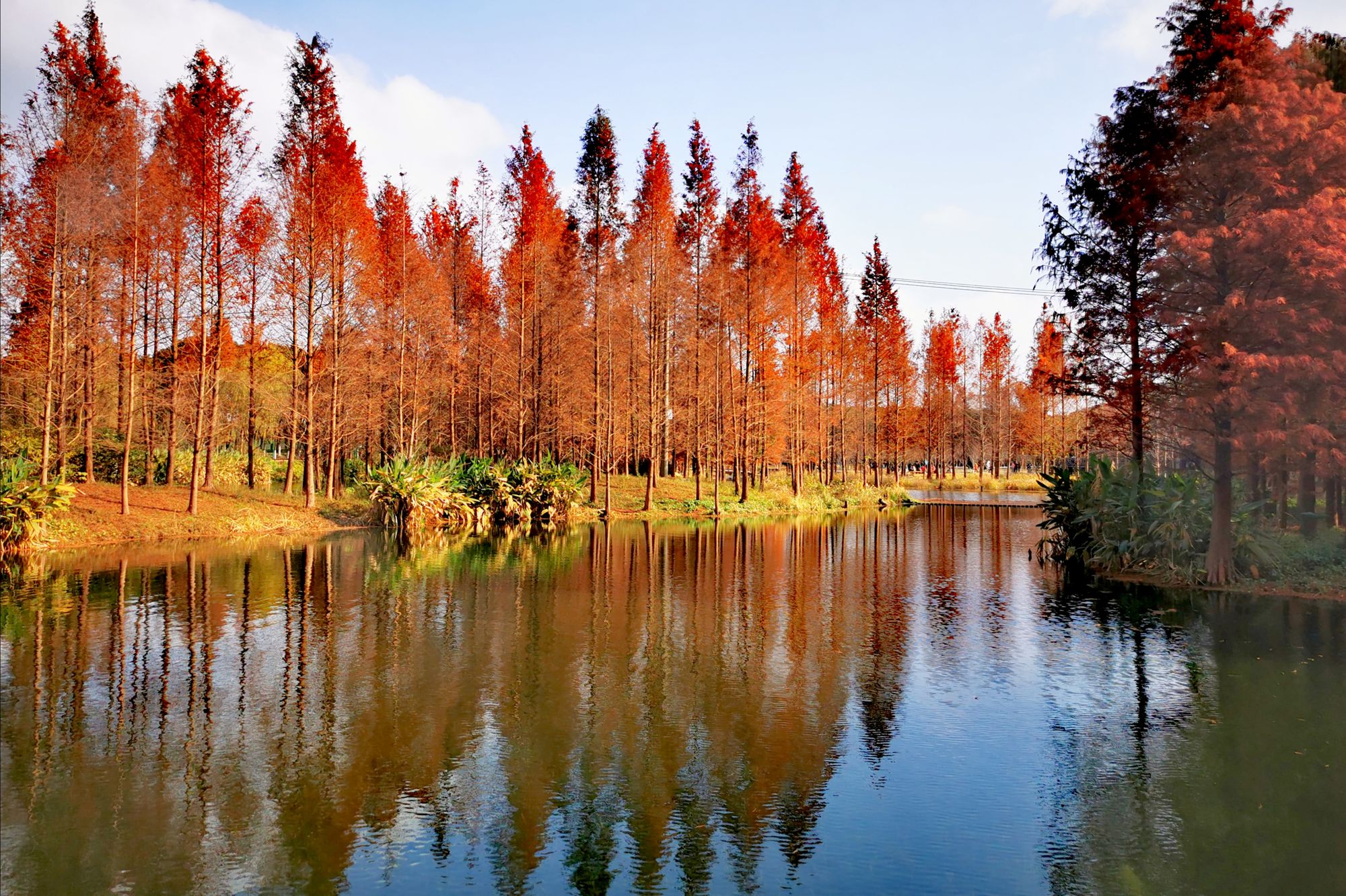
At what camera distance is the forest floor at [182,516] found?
75.6 feet

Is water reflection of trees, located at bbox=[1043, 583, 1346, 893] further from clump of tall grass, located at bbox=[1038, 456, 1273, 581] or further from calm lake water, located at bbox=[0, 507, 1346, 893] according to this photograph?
clump of tall grass, located at bbox=[1038, 456, 1273, 581]

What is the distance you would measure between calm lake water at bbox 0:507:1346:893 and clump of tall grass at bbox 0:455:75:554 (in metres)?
5.52

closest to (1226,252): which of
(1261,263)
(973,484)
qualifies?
(1261,263)

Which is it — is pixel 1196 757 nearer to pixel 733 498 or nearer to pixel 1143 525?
pixel 1143 525

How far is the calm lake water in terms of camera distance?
5.66 meters

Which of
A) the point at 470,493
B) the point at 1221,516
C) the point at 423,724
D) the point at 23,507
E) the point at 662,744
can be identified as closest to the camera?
the point at 662,744

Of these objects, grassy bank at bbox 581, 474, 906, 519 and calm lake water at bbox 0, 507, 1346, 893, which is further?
grassy bank at bbox 581, 474, 906, 519

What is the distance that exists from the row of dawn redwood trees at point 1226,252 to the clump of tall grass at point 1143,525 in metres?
0.64

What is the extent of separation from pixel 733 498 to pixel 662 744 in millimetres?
35466

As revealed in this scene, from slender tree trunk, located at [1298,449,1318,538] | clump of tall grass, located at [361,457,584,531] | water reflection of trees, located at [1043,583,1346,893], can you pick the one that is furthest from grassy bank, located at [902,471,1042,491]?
water reflection of trees, located at [1043,583,1346,893]

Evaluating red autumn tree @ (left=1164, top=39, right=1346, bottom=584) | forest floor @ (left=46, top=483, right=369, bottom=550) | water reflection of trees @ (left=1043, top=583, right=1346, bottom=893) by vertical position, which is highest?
red autumn tree @ (left=1164, top=39, right=1346, bottom=584)

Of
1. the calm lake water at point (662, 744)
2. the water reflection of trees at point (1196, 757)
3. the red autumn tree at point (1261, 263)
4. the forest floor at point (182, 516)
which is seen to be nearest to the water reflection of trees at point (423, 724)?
the calm lake water at point (662, 744)

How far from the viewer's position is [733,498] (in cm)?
4328

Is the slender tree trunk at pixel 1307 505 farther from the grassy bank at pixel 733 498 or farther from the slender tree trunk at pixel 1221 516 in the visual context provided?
the grassy bank at pixel 733 498
